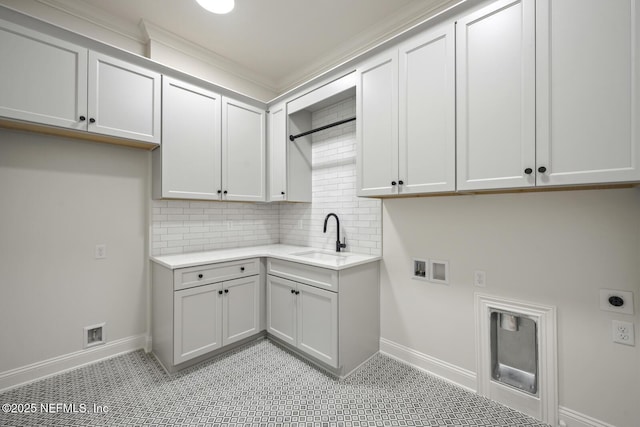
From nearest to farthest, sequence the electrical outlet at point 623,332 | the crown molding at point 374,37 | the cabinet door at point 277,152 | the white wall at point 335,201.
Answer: the electrical outlet at point 623,332
the crown molding at point 374,37
the white wall at point 335,201
the cabinet door at point 277,152

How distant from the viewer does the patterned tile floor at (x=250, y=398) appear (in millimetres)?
1722

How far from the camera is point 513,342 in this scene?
1.91 m

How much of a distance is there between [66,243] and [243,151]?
172 centimetres

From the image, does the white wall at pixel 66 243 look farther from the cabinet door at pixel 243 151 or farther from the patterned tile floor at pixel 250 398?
the cabinet door at pixel 243 151

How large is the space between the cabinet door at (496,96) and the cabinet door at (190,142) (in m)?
2.18

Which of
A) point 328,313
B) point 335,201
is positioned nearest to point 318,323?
point 328,313

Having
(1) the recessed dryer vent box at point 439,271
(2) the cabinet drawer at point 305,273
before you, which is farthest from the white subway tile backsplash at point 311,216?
(2) the cabinet drawer at point 305,273

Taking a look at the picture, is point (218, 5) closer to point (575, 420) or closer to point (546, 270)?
point (546, 270)

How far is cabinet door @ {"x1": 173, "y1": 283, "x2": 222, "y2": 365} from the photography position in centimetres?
223

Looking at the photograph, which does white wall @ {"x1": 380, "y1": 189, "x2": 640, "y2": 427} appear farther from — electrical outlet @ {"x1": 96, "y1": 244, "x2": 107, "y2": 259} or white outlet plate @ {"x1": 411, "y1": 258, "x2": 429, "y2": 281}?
electrical outlet @ {"x1": 96, "y1": 244, "x2": 107, "y2": 259}

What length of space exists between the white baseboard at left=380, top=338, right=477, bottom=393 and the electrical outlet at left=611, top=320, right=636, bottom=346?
0.86 m

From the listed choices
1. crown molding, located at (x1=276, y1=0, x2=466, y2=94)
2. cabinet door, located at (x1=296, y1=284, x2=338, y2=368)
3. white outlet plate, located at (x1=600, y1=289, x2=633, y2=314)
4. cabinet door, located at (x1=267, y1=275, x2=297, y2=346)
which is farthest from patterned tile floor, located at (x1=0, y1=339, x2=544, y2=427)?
crown molding, located at (x1=276, y1=0, x2=466, y2=94)

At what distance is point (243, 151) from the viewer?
9.75ft

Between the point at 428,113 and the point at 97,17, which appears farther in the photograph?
the point at 97,17
